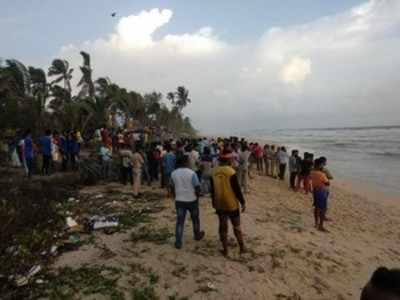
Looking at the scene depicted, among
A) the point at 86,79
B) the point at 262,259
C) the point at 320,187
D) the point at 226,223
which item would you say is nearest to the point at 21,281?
the point at 226,223

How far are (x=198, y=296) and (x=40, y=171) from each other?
1067 cm

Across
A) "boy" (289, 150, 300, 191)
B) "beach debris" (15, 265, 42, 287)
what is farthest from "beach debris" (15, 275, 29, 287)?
"boy" (289, 150, 300, 191)

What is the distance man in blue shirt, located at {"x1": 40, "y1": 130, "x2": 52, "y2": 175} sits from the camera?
12.1 metres

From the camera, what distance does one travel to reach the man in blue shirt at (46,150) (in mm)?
12086

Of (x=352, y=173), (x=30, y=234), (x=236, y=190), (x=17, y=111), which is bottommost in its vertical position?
(x=352, y=173)

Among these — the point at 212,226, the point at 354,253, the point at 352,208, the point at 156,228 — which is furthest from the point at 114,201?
the point at 352,208

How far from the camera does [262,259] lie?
609cm

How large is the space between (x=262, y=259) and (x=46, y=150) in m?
9.23

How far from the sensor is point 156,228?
24.4ft

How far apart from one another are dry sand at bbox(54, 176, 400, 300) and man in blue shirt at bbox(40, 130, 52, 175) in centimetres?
546

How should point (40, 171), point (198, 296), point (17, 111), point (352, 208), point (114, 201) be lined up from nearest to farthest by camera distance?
point (198, 296), point (114, 201), point (352, 208), point (40, 171), point (17, 111)

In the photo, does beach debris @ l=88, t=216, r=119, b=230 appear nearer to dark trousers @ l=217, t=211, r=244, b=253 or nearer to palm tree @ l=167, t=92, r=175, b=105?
dark trousers @ l=217, t=211, r=244, b=253

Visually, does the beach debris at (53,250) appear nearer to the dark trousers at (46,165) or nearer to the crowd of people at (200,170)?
the crowd of people at (200,170)

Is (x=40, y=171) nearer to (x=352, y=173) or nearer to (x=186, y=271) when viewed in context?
(x=186, y=271)
